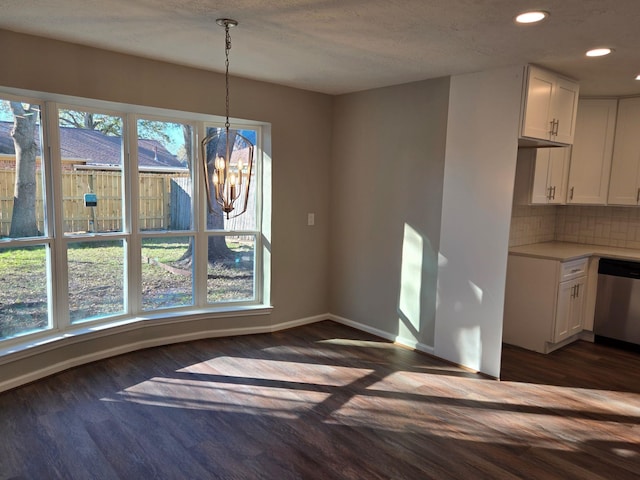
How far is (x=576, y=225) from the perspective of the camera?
5035mm

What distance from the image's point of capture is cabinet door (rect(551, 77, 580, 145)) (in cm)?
360

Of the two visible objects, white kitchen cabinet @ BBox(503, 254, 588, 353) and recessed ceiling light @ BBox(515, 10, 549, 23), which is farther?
white kitchen cabinet @ BBox(503, 254, 588, 353)

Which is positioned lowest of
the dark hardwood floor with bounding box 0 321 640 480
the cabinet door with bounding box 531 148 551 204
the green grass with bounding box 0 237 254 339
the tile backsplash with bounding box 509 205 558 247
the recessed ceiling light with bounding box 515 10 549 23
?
the dark hardwood floor with bounding box 0 321 640 480

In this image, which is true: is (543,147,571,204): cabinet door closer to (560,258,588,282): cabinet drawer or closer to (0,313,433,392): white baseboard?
(560,258,588,282): cabinet drawer

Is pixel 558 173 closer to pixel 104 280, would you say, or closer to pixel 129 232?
pixel 129 232

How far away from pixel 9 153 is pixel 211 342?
2.22 m

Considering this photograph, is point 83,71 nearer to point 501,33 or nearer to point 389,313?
point 501,33

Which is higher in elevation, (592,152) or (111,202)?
(592,152)

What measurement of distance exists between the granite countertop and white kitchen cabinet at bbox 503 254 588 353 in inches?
2.0

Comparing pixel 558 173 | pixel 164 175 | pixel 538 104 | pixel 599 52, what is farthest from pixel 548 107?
pixel 164 175

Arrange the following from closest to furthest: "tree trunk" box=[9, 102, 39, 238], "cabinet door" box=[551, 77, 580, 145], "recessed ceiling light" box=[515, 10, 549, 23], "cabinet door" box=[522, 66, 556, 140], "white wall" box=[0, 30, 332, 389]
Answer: "recessed ceiling light" box=[515, 10, 549, 23]
"white wall" box=[0, 30, 332, 389]
"tree trunk" box=[9, 102, 39, 238]
"cabinet door" box=[522, 66, 556, 140]
"cabinet door" box=[551, 77, 580, 145]


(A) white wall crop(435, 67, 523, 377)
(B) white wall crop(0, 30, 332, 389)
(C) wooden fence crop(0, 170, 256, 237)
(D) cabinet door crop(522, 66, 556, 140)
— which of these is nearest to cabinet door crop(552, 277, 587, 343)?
(A) white wall crop(435, 67, 523, 377)

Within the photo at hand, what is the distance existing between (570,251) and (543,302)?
2.12 ft

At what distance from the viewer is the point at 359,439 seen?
8.80ft
